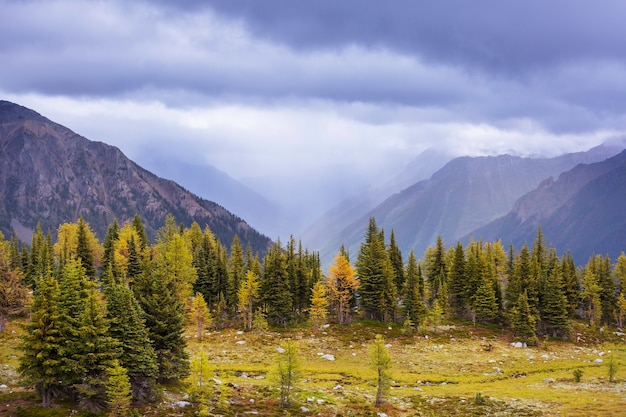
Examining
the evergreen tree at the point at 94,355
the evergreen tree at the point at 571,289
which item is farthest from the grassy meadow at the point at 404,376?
the evergreen tree at the point at 571,289

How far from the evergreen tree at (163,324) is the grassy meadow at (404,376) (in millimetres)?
1994

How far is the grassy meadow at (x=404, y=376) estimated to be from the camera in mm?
46688

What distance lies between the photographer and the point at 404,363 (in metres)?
76.1

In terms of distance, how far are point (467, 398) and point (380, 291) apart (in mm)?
44532

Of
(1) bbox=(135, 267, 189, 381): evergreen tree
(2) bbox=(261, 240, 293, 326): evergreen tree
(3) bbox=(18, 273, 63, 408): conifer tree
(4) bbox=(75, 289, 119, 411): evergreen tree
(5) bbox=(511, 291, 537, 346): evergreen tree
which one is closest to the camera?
(3) bbox=(18, 273, 63, 408): conifer tree

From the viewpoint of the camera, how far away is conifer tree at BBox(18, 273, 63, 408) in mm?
39156

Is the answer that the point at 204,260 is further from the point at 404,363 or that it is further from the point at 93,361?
the point at 93,361

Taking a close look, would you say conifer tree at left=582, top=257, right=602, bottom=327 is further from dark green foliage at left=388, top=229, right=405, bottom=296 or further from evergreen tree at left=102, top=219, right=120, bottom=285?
evergreen tree at left=102, top=219, right=120, bottom=285

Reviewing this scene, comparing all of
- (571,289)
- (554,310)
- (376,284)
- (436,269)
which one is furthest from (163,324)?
(571,289)

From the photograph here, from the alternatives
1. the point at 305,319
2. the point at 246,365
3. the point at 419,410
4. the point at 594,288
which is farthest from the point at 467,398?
the point at 594,288

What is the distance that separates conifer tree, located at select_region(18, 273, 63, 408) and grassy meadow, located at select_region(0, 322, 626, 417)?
193cm

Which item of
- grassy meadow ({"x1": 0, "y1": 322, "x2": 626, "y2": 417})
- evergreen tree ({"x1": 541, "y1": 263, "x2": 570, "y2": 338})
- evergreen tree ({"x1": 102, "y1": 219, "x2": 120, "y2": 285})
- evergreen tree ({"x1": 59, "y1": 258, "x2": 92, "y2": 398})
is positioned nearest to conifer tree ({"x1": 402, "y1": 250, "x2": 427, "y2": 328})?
grassy meadow ({"x1": 0, "y1": 322, "x2": 626, "y2": 417})

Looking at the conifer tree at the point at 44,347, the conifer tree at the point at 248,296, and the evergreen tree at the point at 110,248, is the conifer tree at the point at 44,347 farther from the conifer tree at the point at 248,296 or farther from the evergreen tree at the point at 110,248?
the evergreen tree at the point at 110,248

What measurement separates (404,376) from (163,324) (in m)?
35.8
